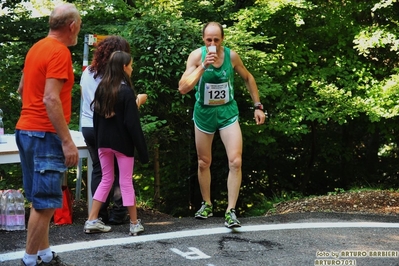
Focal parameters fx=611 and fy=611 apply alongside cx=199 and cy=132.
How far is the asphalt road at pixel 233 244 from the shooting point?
16.4 ft

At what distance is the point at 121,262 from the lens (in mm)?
4902

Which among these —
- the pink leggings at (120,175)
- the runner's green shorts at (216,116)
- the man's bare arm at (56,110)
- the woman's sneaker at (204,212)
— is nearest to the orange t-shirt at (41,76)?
the man's bare arm at (56,110)

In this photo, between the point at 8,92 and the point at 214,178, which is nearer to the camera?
the point at 8,92

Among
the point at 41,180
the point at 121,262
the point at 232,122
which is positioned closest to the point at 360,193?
the point at 232,122

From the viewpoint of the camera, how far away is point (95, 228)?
5871 millimetres

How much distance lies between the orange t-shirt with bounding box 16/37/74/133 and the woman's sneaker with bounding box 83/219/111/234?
1842 mm

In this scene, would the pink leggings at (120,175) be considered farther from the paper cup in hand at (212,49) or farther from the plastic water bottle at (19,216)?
the paper cup in hand at (212,49)

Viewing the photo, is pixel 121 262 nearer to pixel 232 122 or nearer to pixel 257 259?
pixel 257 259

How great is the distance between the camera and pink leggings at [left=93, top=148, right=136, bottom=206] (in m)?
5.77

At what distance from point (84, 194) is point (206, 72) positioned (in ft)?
20.5

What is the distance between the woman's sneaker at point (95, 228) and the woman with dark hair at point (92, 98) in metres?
0.48

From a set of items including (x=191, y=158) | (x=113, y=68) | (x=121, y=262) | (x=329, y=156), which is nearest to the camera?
(x=121, y=262)

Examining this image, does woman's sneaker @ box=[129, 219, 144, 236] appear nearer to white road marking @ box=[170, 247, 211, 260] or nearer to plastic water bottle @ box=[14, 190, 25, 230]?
white road marking @ box=[170, 247, 211, 260]

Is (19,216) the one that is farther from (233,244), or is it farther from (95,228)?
(233,244)
